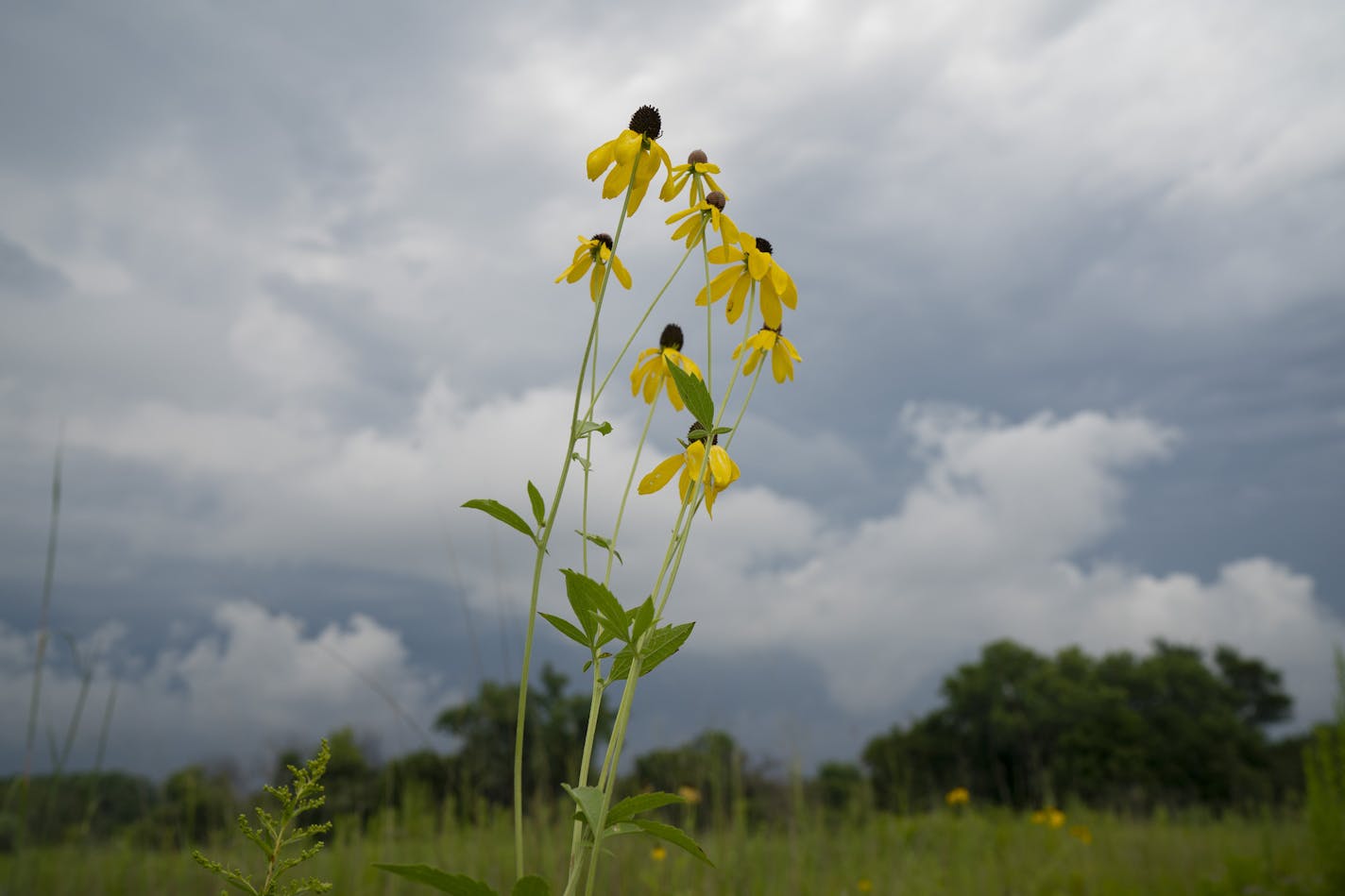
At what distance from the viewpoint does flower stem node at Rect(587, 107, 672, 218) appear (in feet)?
4.44

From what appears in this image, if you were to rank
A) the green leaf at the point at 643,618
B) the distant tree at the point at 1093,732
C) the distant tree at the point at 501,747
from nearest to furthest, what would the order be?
the green leaf at the point at 643,618, the distant tree at the point at 501,747, the distant tree at the point at 1093,732

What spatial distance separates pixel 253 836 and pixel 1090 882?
4811 mm

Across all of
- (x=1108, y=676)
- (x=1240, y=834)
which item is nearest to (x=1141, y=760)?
(x=1108, y=676)

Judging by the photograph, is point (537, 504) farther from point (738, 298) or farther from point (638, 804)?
point (738, 298)

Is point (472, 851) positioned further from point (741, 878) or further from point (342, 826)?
point (741, 878)

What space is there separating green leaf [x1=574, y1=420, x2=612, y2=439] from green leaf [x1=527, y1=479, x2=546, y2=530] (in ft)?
0.30

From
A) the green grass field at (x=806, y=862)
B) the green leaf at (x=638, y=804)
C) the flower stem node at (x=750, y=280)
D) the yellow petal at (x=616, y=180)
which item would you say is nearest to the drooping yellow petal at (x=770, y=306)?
the flower stem node at (x=750, y=280)

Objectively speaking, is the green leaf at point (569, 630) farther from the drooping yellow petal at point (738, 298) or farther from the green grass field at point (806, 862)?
the green grass field at point (806, 862)

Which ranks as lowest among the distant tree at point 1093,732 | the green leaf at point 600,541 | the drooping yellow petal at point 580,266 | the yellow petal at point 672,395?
the distant tree at point 1093,732

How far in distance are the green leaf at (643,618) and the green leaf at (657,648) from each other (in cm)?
3

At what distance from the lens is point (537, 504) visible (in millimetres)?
1184

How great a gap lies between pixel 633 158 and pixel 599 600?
0.70 meters

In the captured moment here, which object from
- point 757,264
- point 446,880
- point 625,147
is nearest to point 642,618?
point 446,880

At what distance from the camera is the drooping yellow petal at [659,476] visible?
1.40 metres
